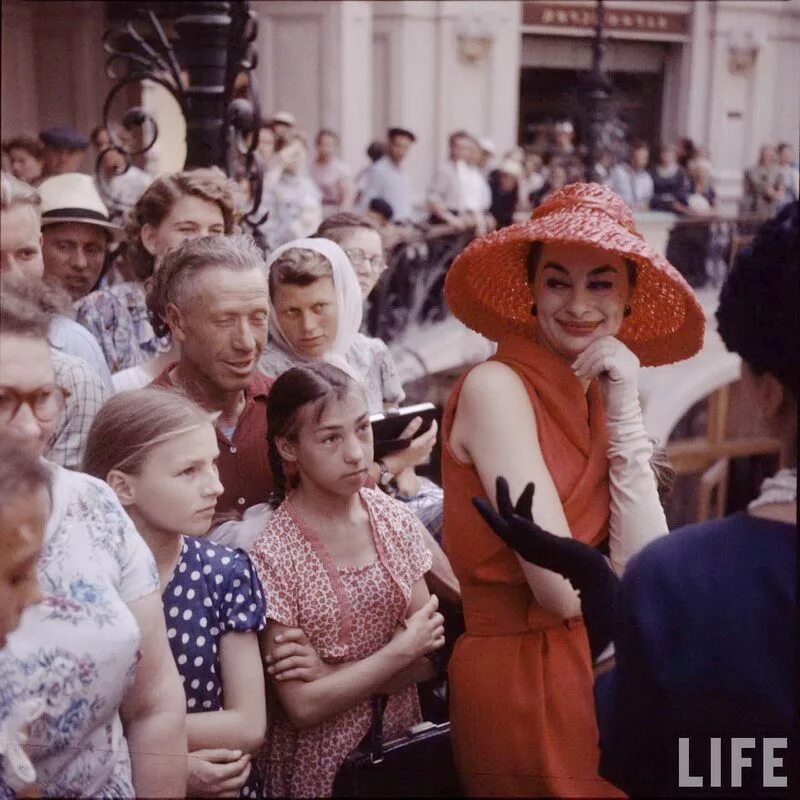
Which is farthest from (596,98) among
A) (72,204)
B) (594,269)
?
(594,269)

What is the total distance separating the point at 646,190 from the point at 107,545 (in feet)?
29.4

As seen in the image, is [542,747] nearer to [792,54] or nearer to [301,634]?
[301,634]

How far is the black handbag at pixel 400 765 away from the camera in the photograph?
1.31m

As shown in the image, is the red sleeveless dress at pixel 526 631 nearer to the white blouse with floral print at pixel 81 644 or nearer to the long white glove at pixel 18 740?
the white blouse with floral print at pixel 81 644

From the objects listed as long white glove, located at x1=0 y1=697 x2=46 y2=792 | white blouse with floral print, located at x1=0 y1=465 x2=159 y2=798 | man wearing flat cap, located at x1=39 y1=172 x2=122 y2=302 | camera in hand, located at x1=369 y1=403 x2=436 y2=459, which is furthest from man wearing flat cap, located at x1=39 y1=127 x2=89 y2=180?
long white glove, located at x1=0 y1=697 x2=46 y2=792

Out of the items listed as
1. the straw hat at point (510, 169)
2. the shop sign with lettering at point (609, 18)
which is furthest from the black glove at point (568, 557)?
the shop sign with lettering at point (609, 18)

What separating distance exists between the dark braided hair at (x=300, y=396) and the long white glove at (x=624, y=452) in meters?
0.34

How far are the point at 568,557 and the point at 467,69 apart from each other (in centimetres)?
1042

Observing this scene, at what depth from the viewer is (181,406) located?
1.38 metres

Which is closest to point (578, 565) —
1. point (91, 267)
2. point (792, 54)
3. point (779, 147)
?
point (91, 267)

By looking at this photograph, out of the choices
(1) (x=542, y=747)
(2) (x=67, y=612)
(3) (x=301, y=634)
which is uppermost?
(2) (x=67, y=612)

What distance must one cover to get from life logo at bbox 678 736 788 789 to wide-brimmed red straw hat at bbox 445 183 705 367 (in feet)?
2.06

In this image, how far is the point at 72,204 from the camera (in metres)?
2.62

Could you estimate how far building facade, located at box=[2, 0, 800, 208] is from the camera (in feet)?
31.3
